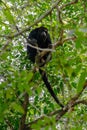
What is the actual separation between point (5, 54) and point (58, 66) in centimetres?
34

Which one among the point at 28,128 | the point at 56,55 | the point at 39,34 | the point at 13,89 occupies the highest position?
the point at 39,34

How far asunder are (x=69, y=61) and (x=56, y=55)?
0.35ft

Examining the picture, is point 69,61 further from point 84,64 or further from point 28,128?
point 28,128

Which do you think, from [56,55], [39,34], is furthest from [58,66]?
[39,34]

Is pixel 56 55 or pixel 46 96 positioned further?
pixel 46 96

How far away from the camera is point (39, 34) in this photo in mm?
4453

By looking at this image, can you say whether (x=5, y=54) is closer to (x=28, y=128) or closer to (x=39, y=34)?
(x=28, y=128)

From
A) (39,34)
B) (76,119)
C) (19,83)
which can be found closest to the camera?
(19,83)

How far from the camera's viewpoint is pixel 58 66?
2064 millimetres

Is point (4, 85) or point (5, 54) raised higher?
point (5, 54)

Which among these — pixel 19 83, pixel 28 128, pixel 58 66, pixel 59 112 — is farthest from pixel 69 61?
pixel 28 128

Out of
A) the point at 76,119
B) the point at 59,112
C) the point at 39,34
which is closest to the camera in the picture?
the point at 76,119

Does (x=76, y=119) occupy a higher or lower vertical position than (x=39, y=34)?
lower

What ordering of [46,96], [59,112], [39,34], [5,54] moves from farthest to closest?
[46,96] → [39,34] → [59,112] → [5,54]
